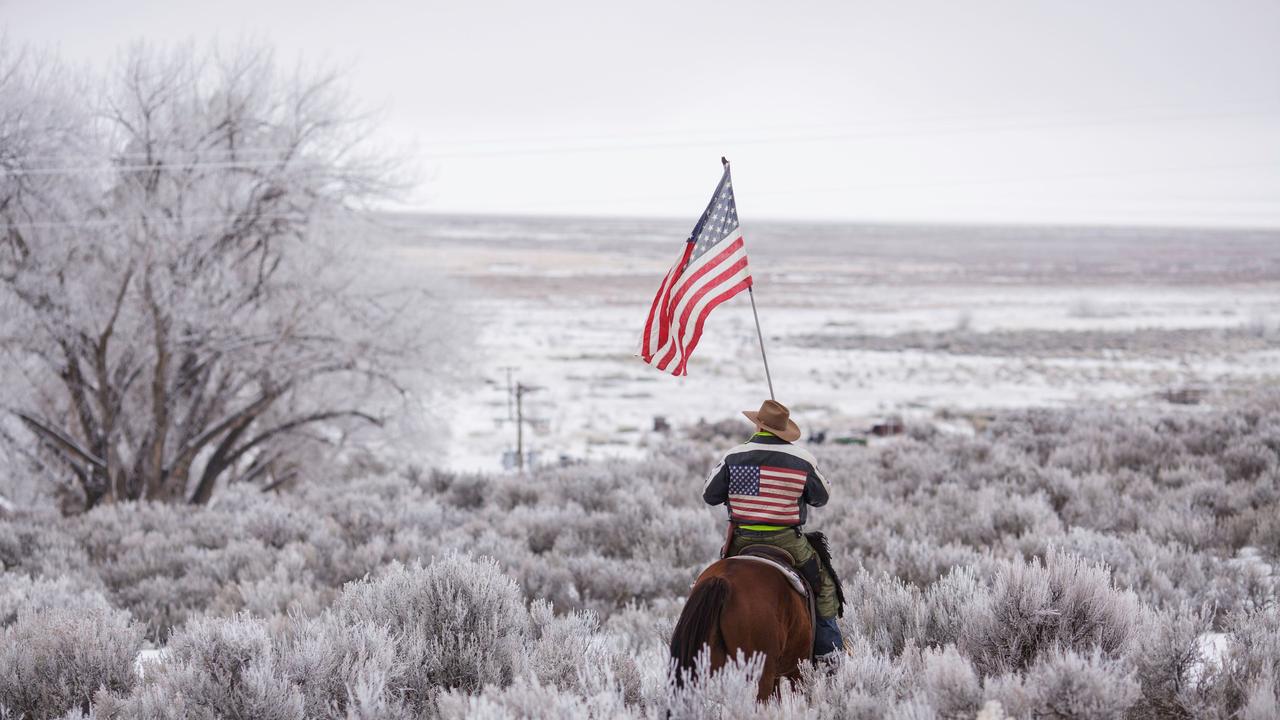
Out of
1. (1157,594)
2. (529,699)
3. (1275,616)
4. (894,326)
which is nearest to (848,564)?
(1157,594)

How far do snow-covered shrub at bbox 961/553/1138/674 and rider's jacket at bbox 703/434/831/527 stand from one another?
97 centimetres

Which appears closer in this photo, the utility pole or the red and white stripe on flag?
the red and white stripe on flag

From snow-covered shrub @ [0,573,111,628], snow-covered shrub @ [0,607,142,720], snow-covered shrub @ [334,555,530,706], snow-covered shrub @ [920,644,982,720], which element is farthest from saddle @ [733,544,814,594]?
snow-covered shrub @ [0,573,111,628]

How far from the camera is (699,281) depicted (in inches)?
201

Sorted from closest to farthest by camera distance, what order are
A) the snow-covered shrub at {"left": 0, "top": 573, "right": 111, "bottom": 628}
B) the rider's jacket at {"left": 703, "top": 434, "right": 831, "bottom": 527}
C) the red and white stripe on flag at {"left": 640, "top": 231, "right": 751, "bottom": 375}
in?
the rider's jacket at {"left": 703, "top": 434, "right": 831, "bottom": 527} → the red and white stripe on flag at {"left": 640, "top": 231, "right": 751, "bottom": 375} → the snow-covered shrub at {"left": 0, "top": 573, "right": 111, "bottom": 628}

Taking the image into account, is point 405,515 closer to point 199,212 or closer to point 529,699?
point 529,699

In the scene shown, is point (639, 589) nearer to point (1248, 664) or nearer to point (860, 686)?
point (860, 686)

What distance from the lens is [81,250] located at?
576 inches

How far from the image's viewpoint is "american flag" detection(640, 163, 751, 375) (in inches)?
199

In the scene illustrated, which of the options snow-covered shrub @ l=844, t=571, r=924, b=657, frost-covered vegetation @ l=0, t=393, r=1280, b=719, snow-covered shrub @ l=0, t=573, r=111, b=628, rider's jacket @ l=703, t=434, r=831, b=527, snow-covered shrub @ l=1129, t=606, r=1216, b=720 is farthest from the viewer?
snow-covered shrub @ l=0, t=573, r=111, b=628

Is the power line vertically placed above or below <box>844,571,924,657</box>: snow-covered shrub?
above

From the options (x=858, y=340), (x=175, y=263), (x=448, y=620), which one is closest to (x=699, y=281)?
(x=448, y=620)

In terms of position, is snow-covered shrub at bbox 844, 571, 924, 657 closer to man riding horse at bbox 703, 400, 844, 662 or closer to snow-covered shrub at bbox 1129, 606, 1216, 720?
man riding horse at bbox 703, 400, 844, 662

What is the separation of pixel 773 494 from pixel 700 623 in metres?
0.71
